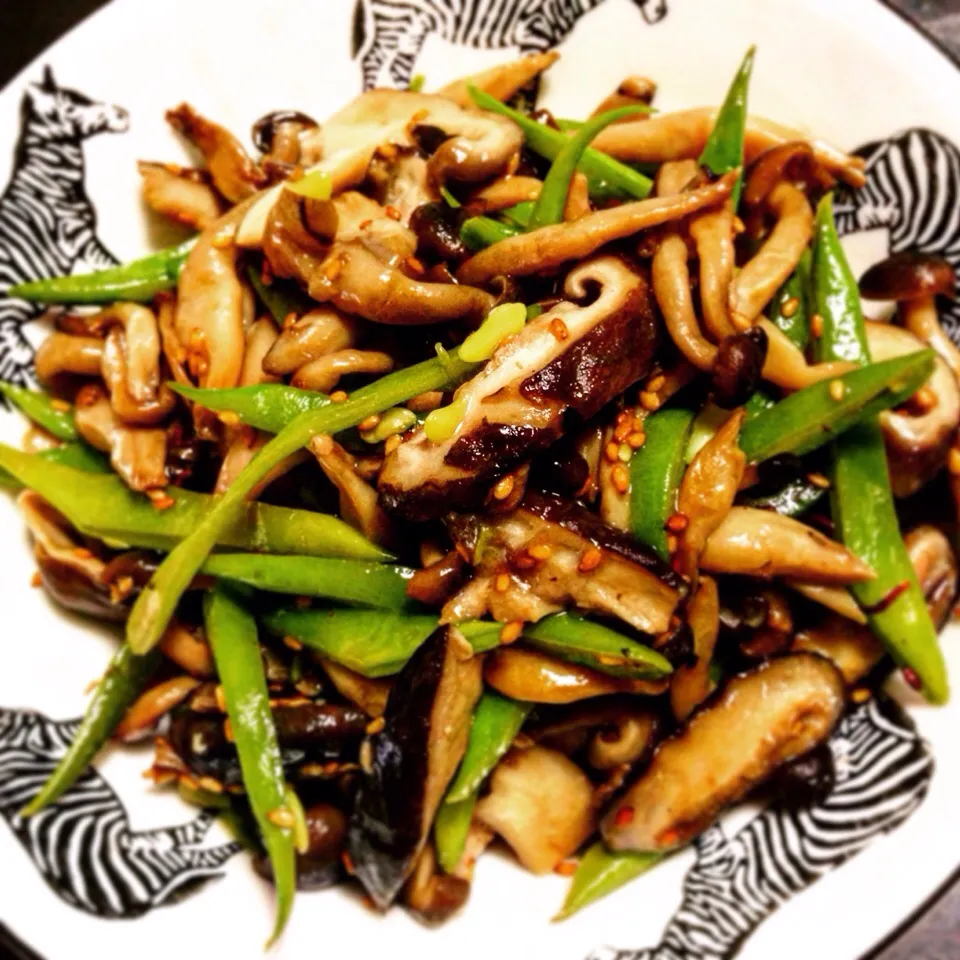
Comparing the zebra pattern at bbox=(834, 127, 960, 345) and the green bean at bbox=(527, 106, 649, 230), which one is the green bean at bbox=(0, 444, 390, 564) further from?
the zebra pattern at bbox=(834, 127, 960, 345)

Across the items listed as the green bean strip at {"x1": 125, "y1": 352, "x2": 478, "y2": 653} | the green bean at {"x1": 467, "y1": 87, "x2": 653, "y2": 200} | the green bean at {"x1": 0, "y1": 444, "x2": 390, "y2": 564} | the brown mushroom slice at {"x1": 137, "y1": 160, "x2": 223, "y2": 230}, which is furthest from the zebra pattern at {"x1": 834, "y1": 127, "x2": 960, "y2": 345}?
the brown mushroom slice at {"x1": 137, "y1": 160, "x2": 223, "y2": 230}

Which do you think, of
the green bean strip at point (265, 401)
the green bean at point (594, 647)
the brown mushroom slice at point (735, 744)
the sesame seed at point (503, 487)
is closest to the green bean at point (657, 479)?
the green bean at point (594, 647)

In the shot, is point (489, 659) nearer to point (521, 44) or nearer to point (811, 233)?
point (811, 233)

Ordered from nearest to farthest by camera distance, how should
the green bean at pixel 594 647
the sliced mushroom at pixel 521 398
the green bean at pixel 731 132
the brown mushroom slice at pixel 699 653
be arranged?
the sliced mushroom at pixel 521 398 → the green bean at pixel 594 647 → the brown mushroom slice at pixel 699 653 → the green bean at pixel 731 132

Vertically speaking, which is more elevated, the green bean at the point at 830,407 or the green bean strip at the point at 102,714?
the green bean at the point at 830,407

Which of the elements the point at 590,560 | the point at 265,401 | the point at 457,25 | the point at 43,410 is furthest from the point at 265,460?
the point at 457,25

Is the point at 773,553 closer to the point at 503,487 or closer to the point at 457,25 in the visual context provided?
the point at 503,487

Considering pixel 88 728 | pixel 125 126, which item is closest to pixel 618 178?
pixel 125 126

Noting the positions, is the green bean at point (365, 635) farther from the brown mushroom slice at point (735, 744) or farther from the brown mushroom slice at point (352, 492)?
the brown mushroom slice at point (735, 744)
